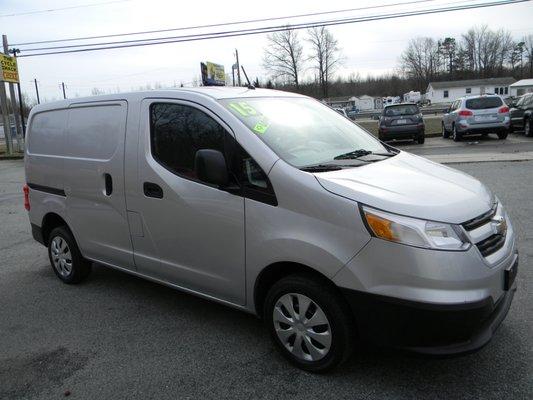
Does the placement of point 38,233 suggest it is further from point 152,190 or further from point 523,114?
point 523,114

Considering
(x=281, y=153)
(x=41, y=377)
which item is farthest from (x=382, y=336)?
(x=41, y=377)

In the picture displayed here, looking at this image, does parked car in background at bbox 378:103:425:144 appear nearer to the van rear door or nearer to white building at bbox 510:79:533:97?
the van rear door

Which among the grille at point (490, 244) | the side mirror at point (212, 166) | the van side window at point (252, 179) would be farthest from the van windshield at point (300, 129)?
the grille at point (490, 244)

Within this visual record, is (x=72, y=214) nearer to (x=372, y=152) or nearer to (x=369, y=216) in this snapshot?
(x=372, y=152)

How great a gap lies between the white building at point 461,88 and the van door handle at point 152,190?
97664 millimetres

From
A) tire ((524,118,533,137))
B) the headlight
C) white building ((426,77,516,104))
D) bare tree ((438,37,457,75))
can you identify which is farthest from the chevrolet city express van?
bare tree ((438,37,457,75))

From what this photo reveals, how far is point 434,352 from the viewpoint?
9.02 ft

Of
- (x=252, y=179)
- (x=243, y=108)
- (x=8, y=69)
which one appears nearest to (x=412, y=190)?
(x=252, y=179)

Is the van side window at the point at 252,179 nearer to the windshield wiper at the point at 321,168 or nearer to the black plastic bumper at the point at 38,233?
the windshield wiper at the point at 321,168

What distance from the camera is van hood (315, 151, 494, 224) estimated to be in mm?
2775

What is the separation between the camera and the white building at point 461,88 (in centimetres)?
9225

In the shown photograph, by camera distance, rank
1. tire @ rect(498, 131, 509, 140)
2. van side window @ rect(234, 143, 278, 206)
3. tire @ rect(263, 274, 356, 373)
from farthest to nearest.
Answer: tire @ rect(498, 131, 509, 140), van side window @ rect(234, 143, 278, 206), tire @ rect(263, 274, 356, 373)

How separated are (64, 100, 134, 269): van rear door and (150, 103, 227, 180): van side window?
0.40 meters

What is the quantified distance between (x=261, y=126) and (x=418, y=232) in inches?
54.7
